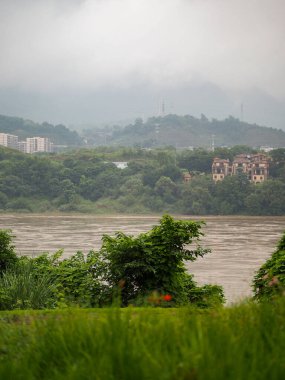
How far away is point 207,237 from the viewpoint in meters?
→ 53.8

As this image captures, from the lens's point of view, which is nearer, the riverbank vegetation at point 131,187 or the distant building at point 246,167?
the riverbank vegetation at point 131,187

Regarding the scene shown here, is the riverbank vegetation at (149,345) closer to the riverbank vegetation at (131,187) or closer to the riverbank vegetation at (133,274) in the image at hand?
the riverbank vegetation at (133,274)

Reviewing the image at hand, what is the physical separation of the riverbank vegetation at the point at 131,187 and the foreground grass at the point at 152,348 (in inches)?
3062

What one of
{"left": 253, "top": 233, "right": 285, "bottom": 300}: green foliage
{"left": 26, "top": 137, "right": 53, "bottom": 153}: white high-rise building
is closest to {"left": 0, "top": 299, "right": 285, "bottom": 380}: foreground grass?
{"left": 253, "top": 233, "right": 285, "bottom": 300}: green foliage

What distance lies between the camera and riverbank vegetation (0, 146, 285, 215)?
276 feet

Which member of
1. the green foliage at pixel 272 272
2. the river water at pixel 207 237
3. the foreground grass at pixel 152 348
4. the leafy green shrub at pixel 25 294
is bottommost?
the river water at pixel 207 237

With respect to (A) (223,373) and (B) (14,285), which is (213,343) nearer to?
(A) (223,373)

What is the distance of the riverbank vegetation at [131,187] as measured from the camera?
84.0 m

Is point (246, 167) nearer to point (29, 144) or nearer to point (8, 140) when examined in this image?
point (8, 140)

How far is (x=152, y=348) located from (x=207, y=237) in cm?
5012

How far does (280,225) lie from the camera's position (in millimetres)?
70312

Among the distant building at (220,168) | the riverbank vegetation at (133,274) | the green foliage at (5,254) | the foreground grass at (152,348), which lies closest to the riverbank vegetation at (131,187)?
the distant building at (220,168)

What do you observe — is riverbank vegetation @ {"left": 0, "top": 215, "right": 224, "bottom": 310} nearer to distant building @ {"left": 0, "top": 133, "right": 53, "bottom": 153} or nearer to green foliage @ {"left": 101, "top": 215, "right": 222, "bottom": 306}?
green foliage @ {"left": 101, "top": 215, "right": 222, "bottom": 306}

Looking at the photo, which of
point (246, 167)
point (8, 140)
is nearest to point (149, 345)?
point (246, 167)
